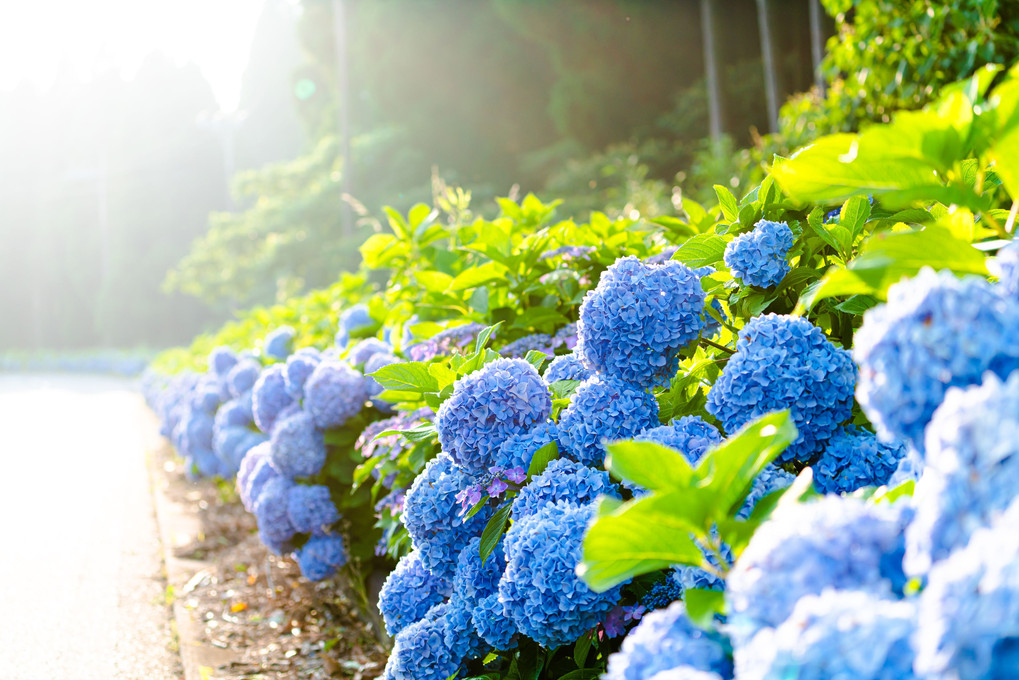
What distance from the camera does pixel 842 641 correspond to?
606 millimetres

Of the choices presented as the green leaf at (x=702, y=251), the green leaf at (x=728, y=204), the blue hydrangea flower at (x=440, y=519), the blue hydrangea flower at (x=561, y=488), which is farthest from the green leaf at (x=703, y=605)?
the green leaf at (x=728, y=204)

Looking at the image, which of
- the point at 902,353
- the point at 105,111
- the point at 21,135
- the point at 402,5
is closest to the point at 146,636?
the point at 902,353

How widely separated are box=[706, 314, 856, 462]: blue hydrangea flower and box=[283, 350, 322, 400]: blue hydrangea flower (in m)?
2.37

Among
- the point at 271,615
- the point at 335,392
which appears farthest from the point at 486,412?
the point at 271,615

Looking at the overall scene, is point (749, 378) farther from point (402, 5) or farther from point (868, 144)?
point (402, 5)

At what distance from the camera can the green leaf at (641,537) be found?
32.2 inches

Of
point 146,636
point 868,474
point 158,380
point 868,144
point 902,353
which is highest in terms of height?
point 868,144

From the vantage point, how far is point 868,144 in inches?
33.1

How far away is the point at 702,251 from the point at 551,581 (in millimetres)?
799

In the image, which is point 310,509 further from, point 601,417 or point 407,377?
point 601,417

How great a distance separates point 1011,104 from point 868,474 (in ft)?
2.02

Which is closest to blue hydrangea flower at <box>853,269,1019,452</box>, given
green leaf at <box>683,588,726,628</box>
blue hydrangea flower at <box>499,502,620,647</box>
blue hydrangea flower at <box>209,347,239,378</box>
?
green leaf at <box>683,588,726,628</box>

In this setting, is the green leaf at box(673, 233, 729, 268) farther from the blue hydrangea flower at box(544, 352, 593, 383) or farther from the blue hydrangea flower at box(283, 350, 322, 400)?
the blue hydrangea flower at box(283, 350, 322, 400)

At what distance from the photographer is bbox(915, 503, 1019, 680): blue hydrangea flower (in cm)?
57
